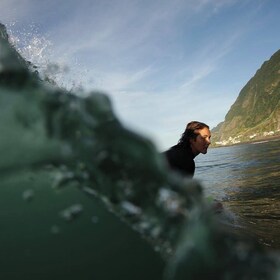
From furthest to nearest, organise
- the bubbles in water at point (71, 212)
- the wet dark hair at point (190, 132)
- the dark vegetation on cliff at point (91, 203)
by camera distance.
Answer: the wet dark hair at point (190, 132) < the bubbles in water at point (71, 212) < the dark vegetation on cliff at point (91, 203)

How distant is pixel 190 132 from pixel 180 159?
0.69 m

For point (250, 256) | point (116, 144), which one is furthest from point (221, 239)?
point (116, 144)

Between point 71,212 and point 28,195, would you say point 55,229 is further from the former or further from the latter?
point 28,195

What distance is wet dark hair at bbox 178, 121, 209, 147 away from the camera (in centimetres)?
594

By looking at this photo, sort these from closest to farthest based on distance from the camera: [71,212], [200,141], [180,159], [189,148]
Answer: [71,212], [180,159], [189,148], [200,141]

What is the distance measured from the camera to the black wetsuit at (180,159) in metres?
5.42

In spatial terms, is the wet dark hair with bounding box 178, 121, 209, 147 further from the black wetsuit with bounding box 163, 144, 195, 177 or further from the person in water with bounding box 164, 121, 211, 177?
the black wetsuit with bounding box 163, 144, 195, 177

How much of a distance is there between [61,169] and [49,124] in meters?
0.29

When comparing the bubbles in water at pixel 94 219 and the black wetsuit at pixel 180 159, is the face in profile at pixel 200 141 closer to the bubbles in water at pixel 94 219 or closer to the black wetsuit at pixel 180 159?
the black wetsuit at pixel 180 159

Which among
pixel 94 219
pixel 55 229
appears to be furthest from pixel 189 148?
pixel 55 229

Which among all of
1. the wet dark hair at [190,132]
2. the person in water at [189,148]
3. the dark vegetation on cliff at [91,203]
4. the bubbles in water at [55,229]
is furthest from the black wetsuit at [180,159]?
the bubbles in water at [55,229]

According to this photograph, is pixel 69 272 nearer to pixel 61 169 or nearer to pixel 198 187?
pixel 61 169

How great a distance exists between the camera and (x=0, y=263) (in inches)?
85.1

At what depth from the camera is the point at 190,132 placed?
601 cm
